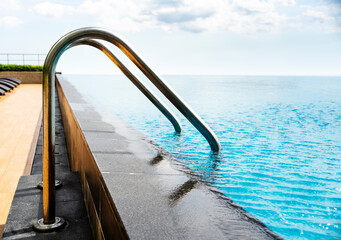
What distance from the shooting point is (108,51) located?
2.55 meters

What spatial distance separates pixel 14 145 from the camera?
4.73 meters

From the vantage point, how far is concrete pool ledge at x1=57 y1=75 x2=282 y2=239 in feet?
3.69

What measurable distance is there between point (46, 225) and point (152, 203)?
2.63 feet

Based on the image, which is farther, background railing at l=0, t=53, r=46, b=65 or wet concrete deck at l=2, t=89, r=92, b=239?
background railing at l=0, t=53, r=46, b=65

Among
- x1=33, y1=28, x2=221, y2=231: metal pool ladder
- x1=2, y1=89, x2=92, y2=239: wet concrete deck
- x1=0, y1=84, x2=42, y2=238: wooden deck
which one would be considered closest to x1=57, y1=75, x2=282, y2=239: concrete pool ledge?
x1=2, y1=89, x2=92, y2=239: wet concrete deck

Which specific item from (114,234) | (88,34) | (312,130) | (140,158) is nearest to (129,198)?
(114,234)

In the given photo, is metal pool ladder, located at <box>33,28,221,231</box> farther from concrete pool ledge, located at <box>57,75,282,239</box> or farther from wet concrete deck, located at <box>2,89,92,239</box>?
concrete pool ledge, located at <box>57,75,282,239</box>

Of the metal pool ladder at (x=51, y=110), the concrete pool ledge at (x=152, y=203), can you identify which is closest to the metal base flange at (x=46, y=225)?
the metal pool ladder at (x=51, y=110)

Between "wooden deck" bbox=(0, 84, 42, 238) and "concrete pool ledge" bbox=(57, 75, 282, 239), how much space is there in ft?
3.03

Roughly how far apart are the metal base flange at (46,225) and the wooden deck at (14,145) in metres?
0.49

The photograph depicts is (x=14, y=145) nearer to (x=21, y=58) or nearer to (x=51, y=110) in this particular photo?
(x=51, y=110)

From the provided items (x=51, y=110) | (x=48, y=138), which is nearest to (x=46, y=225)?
(x=48, y=138)

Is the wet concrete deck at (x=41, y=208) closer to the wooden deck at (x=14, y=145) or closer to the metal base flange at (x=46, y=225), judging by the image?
the metal base flange at (x=46, y=225)

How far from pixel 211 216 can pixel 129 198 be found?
1.17 feet
